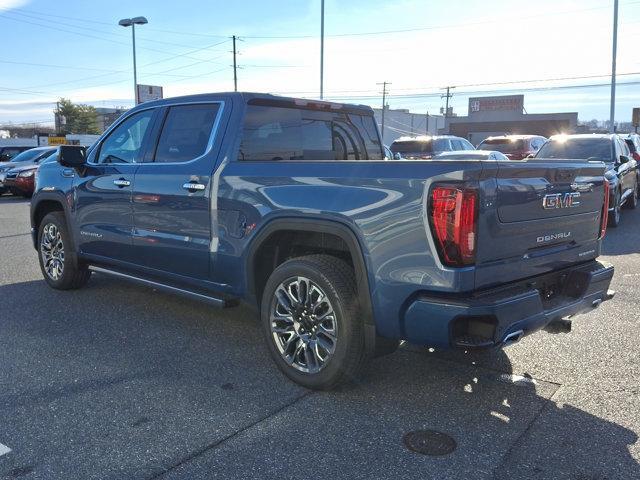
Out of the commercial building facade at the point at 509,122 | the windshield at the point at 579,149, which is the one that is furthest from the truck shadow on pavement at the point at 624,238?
the commercial building facade at the point at 509,122

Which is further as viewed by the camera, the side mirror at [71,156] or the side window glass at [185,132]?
the side mirror at [71,156]

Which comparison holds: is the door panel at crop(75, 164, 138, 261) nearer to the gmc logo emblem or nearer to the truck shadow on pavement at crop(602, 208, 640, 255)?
the gmc logo emblem

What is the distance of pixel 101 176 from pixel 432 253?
143 inches

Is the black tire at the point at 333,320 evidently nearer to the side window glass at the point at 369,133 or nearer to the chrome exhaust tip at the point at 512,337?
the chrome exhaust tip at the point at 512,337

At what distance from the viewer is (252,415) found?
3.62 m

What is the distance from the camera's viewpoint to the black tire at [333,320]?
12.2 feet

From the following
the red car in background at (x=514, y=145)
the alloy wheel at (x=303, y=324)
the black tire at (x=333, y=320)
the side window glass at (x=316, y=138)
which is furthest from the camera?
the red car in background at (x=514, y=145)

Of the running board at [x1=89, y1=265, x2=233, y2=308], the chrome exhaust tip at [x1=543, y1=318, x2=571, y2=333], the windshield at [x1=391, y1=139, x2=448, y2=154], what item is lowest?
the chrome exhaust tip at [x1=543, y1=318, x2=571, y2=333]

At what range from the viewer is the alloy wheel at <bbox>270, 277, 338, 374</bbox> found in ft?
12.7

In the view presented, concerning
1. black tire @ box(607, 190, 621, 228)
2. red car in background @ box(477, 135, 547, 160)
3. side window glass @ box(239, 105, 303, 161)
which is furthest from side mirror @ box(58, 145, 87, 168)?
red car in background @ box(477, 135, 547, 160)

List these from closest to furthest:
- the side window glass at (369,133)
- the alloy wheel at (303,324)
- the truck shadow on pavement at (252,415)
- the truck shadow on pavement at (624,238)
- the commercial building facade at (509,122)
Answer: the truck shadow on pavement at (252,415) → the alloy wheel at (303,324) → the side window glass at (369,133) → the truck shadow on pavement at (624,238) → the commercial building facade at (509,122)

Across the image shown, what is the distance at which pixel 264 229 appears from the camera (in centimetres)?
414

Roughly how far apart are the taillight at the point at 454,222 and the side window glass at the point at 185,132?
220 cm

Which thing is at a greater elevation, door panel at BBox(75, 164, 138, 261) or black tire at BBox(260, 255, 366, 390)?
door panel at BBox(75, 164, 138, 261)
